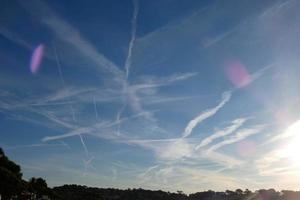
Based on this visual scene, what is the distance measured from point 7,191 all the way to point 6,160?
4933mm

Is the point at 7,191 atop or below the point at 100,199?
below

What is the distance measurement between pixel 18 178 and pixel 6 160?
3.16 meters

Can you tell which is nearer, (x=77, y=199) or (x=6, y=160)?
(x=6, y=160)

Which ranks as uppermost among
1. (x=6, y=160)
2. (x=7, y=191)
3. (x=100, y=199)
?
(x=100, y=199)

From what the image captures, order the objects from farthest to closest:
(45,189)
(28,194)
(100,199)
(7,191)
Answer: (100,199) < (45,189) < (28,194) < (7,191)

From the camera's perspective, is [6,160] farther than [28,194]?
No

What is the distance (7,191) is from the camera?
2440 inches

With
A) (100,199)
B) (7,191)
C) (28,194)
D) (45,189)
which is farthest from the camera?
(100,199)

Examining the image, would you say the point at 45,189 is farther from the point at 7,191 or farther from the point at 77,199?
the point at 77,199

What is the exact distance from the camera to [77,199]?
159 m

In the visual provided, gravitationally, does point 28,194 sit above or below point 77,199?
below

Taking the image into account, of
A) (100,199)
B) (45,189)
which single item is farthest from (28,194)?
(100,199)

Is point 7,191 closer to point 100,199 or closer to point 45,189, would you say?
point 45,189

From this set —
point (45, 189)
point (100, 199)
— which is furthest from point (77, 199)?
point (45, 189)
